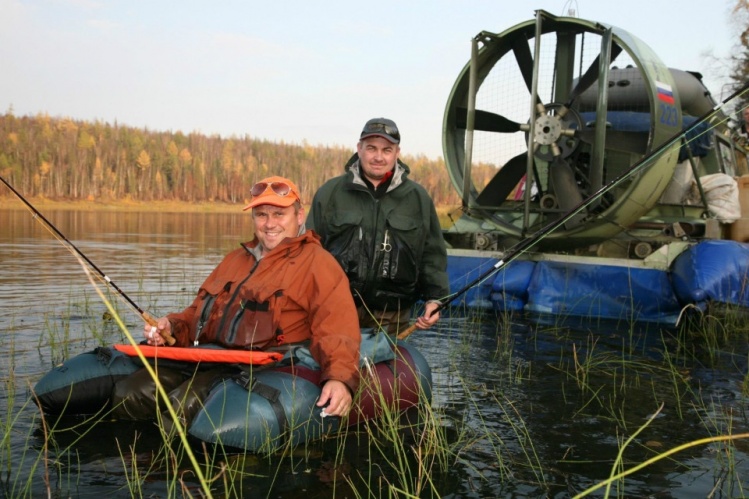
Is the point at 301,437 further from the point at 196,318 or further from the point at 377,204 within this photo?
the point at 377,204

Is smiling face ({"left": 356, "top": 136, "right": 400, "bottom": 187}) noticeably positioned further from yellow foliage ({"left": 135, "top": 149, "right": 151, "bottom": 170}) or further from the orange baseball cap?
yellow foliage ({"left": 135, "top": 149, "right": 151, "bottom": 170})

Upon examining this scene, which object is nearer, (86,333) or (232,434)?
(232,434)

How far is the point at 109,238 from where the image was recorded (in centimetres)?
1788

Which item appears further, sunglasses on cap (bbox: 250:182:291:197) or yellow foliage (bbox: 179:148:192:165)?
yellow foliage (bbox: 179:148:192:165)

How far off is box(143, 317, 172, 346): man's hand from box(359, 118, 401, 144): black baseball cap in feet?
5.65

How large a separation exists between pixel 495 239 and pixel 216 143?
193 feet

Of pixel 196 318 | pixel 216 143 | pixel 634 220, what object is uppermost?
pixel 216 143

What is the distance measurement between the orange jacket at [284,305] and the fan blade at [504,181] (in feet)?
16.6

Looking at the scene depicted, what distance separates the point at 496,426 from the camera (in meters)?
4.09

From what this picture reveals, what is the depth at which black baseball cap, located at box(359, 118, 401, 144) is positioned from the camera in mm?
4660

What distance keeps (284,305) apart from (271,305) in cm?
7

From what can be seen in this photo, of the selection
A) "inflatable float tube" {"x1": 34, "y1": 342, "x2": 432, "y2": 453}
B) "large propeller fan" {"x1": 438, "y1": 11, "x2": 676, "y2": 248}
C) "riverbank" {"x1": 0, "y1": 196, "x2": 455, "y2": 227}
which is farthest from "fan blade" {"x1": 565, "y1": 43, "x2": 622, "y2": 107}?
"riverbank" {"x1": 0, "y1": 196, "x2": 455, "y2": 227}

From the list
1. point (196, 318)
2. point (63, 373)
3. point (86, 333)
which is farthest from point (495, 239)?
point (63, 373)

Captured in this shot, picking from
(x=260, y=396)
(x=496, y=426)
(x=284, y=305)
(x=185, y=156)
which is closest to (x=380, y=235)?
(x=284, y=305)
